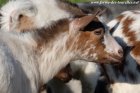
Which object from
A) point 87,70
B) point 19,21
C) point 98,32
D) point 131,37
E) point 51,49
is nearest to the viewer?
point 51,49

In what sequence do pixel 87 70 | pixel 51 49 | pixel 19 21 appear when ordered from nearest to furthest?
pixel 51 49 < pixel 19 21 < pixel 87 70

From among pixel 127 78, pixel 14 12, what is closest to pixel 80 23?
pixel 127 78

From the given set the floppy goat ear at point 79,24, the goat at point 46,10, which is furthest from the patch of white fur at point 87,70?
the floppy goat ear at point 79,24

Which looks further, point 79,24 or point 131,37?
point 131,37

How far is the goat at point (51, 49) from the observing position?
7.23m

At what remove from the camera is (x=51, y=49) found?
752 centimetres

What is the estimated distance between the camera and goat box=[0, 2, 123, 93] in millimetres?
7227

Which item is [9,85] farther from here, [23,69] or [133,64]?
[133,64]

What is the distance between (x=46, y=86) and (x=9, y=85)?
1.26m

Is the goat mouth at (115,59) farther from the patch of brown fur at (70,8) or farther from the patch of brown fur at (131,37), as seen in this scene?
the patch of brown fur at (70,8)

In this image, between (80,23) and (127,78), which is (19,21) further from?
(127,78)

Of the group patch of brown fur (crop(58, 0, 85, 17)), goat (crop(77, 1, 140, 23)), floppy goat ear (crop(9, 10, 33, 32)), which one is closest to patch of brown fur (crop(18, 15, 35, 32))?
floppy goat ear (crop(9, 10, 33, 32))

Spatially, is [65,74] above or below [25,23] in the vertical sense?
below

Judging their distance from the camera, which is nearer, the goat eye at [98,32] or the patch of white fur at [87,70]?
the goat eye at [98,32]
